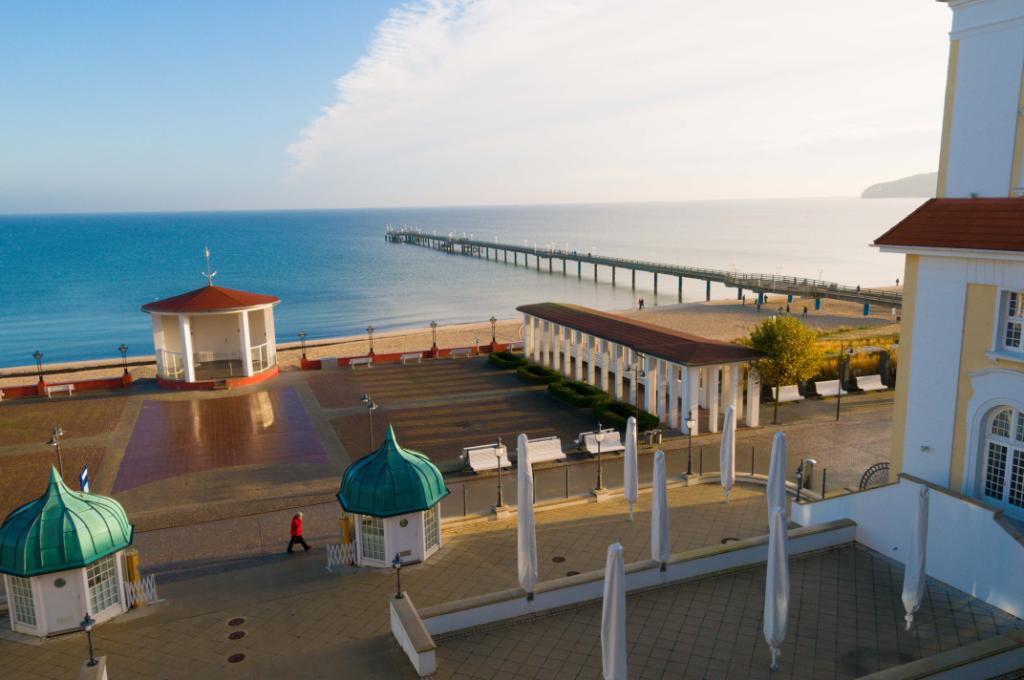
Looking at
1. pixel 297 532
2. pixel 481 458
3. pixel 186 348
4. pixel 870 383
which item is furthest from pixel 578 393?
pixel 186 348

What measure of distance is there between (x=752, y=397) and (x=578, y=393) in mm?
6518

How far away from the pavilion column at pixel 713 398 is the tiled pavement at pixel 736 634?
1104cm

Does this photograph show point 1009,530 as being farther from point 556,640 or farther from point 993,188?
point 556,640

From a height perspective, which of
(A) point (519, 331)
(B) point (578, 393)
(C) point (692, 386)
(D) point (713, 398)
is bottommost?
(A) point (519, 331)

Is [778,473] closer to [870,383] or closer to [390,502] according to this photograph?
[390,502]

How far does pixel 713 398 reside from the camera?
24016 mm

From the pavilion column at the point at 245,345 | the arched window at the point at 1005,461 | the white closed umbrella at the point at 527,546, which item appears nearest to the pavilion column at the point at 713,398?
the arched window at the point at 1005,461

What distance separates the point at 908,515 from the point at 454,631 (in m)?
8.65

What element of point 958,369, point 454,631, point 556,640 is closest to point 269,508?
point 454,631

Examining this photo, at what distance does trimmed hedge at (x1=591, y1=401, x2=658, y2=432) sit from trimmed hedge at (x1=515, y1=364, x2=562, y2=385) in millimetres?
5071

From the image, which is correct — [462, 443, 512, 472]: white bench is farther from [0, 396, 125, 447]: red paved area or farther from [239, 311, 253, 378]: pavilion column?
[239, 311, 253, 378]: pavilion column

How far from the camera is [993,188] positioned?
13422mm

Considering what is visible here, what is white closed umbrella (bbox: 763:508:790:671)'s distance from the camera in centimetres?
962

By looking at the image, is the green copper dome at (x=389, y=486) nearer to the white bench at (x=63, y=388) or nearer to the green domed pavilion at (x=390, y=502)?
the green domed pavilion at (x=390, y=502)
